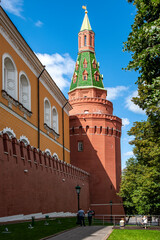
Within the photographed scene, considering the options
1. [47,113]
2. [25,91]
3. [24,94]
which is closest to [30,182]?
[24,94]

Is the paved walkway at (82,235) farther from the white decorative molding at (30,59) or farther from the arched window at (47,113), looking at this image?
the arched window at (47,113)

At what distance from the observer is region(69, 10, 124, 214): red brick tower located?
38.4 meters

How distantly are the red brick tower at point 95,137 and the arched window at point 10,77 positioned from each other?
19.1 m

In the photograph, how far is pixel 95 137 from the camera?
3984 cm

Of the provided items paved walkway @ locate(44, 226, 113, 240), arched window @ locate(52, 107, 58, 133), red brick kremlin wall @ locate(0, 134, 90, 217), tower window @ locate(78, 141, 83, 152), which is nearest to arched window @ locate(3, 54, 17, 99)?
red brick kremlin wall @ locate(0, 134, 90, 217)

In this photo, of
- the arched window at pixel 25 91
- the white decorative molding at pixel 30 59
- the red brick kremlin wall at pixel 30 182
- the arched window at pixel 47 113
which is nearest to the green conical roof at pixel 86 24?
the white decorative molding at pixel 30 59

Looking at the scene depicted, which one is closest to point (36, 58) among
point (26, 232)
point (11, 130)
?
point (11, 130)

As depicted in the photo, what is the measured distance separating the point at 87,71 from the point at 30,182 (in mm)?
28115

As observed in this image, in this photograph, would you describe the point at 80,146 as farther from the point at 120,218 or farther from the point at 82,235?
the point at 82,235

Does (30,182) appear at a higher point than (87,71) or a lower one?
lower

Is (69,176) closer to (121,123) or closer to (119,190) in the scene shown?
(119,190)

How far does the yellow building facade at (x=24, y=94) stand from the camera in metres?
19.0

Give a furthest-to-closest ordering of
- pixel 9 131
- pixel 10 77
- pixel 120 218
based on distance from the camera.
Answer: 1. pixel 120 218
2. pixel 10 77
3. pixel 9 131

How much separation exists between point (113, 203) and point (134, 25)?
27.5 metres
